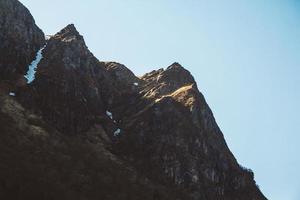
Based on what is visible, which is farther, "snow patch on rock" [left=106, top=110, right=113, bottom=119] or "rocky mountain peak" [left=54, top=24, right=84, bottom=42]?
"rocky mountain peak" [left=54, top=24, right=84, bottom=42]

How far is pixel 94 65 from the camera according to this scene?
164 metres

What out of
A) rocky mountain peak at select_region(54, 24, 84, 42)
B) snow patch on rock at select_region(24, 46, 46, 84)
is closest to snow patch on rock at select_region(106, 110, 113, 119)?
snow patch on rock at select_region(24, 46, 46, 84)

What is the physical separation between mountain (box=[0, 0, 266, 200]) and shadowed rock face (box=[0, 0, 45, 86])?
34 centimetres

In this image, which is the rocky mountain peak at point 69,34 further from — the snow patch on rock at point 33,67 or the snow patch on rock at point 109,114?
the snow patch on rock at point 109,114

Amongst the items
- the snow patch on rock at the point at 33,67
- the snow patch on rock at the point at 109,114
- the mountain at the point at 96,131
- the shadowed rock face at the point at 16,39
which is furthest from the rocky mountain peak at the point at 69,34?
the snow patch on rock at the point at 109,114

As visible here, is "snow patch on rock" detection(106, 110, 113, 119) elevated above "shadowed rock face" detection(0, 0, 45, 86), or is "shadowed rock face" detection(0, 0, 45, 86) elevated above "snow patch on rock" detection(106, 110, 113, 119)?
"shadowed rock face" detection(0, 0, 45, 86)

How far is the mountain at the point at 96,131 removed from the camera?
101 metres

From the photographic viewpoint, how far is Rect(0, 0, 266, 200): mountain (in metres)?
101

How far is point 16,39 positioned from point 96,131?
3695 cm

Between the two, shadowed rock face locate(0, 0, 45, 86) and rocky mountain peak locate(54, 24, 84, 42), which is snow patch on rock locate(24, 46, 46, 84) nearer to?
shadowed rock face locate(0, 0, 45, 86)

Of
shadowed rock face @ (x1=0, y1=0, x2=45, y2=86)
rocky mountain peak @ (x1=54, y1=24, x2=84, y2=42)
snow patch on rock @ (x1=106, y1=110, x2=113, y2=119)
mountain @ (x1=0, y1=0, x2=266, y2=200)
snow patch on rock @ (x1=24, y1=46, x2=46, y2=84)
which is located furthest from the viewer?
rocky mountain peak @ (x1=54, y1=24, x2=84, y2=42)

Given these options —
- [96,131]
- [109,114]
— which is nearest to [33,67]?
[109,114]

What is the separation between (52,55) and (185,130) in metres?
47.3

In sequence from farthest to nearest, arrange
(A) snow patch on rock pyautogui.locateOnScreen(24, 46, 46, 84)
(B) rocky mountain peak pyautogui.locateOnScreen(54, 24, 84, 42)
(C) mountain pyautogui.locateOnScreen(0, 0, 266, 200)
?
(B) rocky mountain peak pyautogui.locateOnScreen(54, 24, 84, 42) < (A) snow patch on rock pyautogui.locateOnScreen(24, 46, 46, 84) < (C) mountain pyautogui.locateOnScreen(0, 0, 266, 200)
